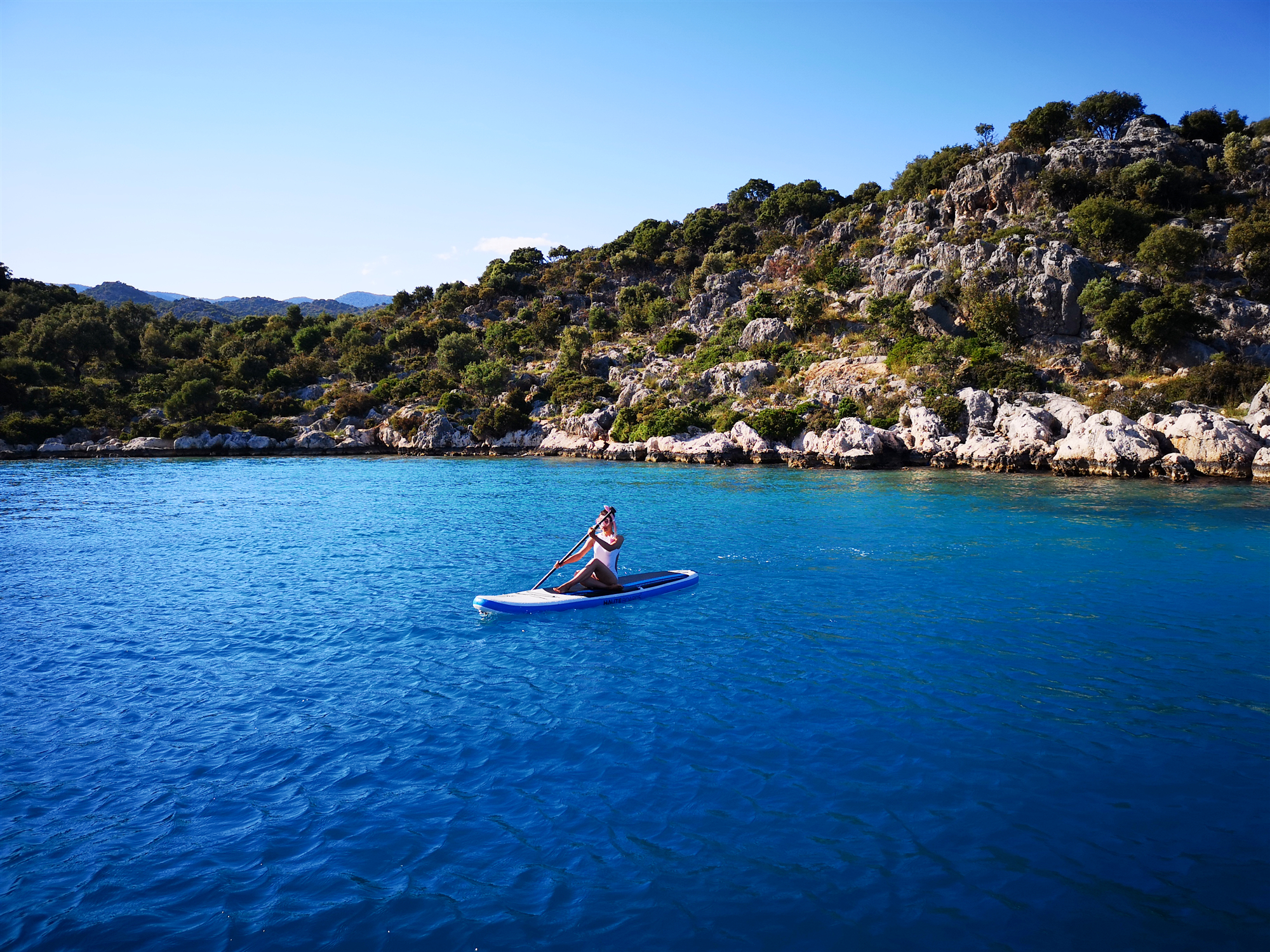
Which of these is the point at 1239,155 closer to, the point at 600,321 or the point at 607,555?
the point at 600,321

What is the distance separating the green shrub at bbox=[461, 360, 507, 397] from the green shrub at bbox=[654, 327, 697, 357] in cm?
1968

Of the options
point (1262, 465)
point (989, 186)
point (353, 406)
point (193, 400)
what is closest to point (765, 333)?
point (989, 186)

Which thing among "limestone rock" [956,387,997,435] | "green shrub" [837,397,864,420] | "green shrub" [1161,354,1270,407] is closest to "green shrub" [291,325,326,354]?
"green shrub" [837,397,864,420]

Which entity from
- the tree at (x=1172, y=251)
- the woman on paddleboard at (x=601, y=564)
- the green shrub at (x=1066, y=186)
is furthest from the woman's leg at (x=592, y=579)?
the green shrub at (x=1066, y=186)

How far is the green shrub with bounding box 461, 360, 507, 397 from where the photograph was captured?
274ft

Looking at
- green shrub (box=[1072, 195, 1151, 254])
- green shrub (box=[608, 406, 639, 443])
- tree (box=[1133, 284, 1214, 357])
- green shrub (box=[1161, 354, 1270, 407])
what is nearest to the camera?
green shrub (box=[1161, 354, 1270, 407])

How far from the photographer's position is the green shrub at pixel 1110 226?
2510 inches

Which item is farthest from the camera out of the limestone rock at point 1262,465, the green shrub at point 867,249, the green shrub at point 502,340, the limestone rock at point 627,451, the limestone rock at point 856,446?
the green shrub at point 502,340

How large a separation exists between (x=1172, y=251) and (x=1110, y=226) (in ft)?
21.9

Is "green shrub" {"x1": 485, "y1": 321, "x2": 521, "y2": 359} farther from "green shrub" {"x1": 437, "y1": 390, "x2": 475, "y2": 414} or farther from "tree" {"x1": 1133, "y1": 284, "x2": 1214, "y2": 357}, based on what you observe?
"tree" {"x1": 1133, "y1": 284, "x2": 1214, "y2": 357}

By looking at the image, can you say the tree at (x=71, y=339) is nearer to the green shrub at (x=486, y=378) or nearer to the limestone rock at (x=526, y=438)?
the green shrub at (x=486, y=378)

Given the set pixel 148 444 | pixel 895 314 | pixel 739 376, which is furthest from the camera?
pixel 148 444

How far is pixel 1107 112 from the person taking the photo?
83.6 metres

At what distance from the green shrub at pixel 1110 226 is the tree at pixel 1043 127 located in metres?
20.8
